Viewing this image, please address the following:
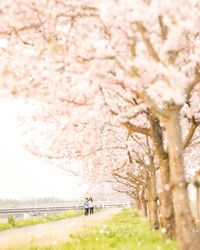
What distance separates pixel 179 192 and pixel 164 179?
164 inches

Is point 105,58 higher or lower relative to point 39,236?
higher

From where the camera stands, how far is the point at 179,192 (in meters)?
9.85

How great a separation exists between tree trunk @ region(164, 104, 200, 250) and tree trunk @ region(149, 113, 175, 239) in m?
3.40

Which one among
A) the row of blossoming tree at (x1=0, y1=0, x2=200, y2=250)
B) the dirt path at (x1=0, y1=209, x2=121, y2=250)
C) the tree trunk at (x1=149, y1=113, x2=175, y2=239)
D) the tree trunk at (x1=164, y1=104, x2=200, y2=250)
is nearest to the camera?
the row of blossoming tree at (x1=0, y1=0, x2=200, y2=250)

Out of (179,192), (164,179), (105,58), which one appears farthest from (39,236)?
(105,58)

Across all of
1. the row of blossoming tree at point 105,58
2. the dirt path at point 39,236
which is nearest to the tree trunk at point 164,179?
the row of blossoming tree at point 105,58

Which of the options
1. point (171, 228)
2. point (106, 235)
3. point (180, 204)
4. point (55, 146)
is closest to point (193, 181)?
point (180, 204)

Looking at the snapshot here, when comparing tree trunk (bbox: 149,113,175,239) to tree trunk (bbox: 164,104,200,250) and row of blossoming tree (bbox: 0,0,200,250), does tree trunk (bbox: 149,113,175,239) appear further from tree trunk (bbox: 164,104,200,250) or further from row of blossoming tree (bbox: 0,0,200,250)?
tree trunk (bbox: 164,104,200,250)

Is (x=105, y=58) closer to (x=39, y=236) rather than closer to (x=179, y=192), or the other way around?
(x=179, y=192)

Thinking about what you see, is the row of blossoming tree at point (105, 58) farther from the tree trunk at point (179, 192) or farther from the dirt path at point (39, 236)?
the dirt path at point (39, 236)

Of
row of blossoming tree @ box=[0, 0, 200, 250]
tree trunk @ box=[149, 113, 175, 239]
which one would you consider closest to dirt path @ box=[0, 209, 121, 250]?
tree trunk @ box=[149, 113, 175, 239]

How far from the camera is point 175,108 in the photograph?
32.7ft

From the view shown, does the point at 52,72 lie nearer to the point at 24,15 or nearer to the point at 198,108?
the point at 24,15

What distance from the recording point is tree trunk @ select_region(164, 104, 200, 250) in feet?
32.0
